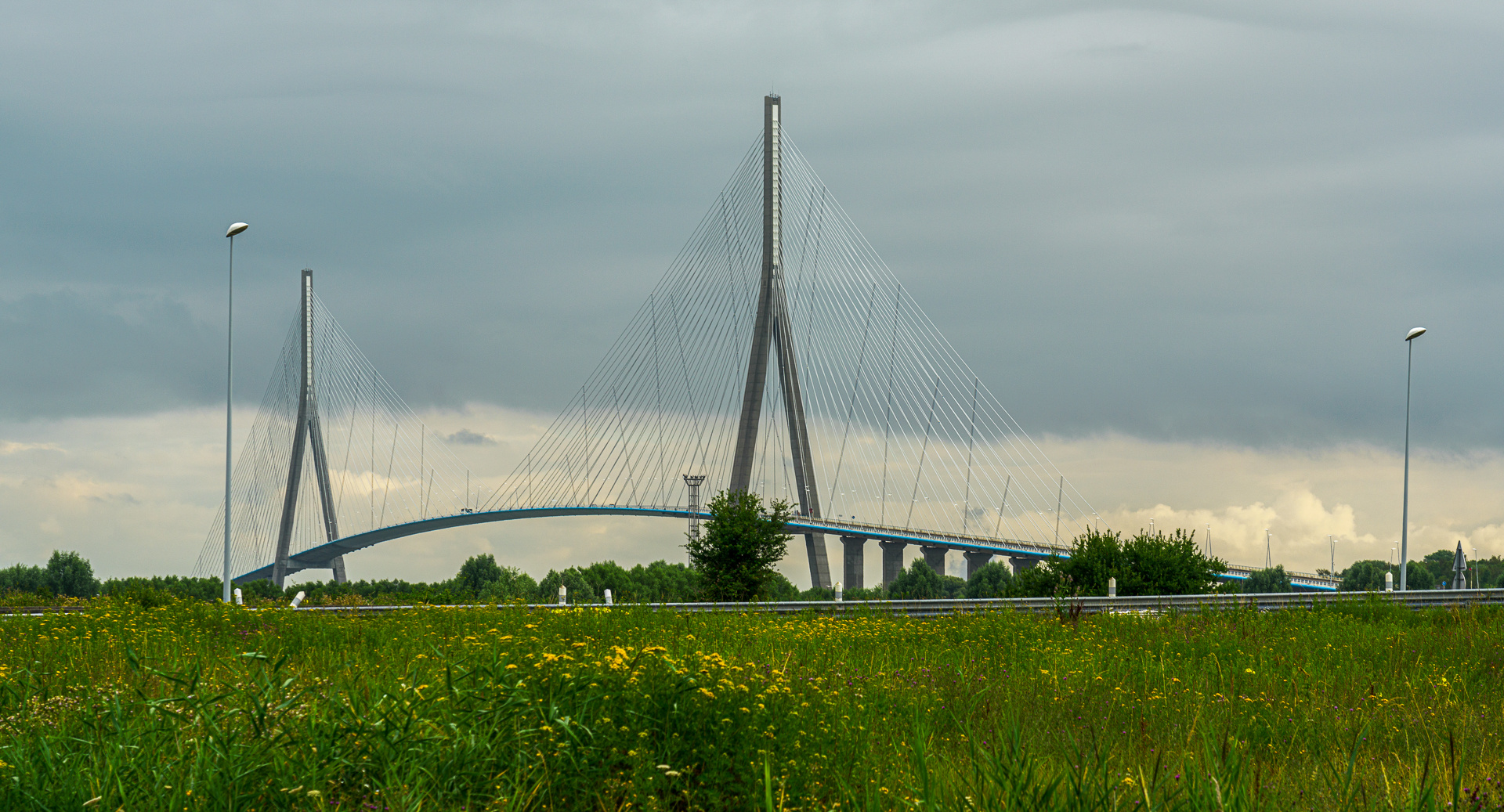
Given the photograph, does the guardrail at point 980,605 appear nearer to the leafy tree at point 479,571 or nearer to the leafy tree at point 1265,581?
the leafy tree at point 1265,581

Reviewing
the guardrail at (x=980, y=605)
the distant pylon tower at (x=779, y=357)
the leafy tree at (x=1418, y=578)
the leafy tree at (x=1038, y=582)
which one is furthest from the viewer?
the leafy tree at (x=1418, y=578)

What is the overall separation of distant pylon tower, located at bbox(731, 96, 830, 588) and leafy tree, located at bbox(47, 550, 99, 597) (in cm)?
4178

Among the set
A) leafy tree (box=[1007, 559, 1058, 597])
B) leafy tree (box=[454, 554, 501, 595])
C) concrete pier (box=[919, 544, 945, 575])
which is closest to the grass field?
leafy tree (box=[1007, 559, 1058, 597])

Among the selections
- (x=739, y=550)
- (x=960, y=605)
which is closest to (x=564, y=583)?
(x=739, y=550)

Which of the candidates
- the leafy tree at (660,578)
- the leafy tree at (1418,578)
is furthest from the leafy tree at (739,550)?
the leafy tree at (1418,578)

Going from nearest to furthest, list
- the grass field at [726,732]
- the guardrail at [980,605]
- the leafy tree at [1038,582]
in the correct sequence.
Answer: the grass field at [726,732], the guardrail at [980,605], the leafy tree at [1038,582]

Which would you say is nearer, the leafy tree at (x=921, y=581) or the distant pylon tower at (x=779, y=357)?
the distant pylon tower at (x=779, y=357)

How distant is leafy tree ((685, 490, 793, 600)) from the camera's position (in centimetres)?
3353

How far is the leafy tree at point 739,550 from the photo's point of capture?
33531 mm

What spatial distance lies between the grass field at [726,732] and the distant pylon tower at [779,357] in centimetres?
3620

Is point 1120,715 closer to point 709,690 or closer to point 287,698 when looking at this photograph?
point 709,690

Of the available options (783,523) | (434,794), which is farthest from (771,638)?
(783,523)

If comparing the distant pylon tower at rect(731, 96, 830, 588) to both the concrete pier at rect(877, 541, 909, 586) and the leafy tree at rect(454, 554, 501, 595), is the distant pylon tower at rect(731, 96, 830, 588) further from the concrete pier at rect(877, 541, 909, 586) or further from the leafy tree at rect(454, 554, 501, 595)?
the leafy tree at rect(454, 554, 501, 595)

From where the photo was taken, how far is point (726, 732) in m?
5.46
